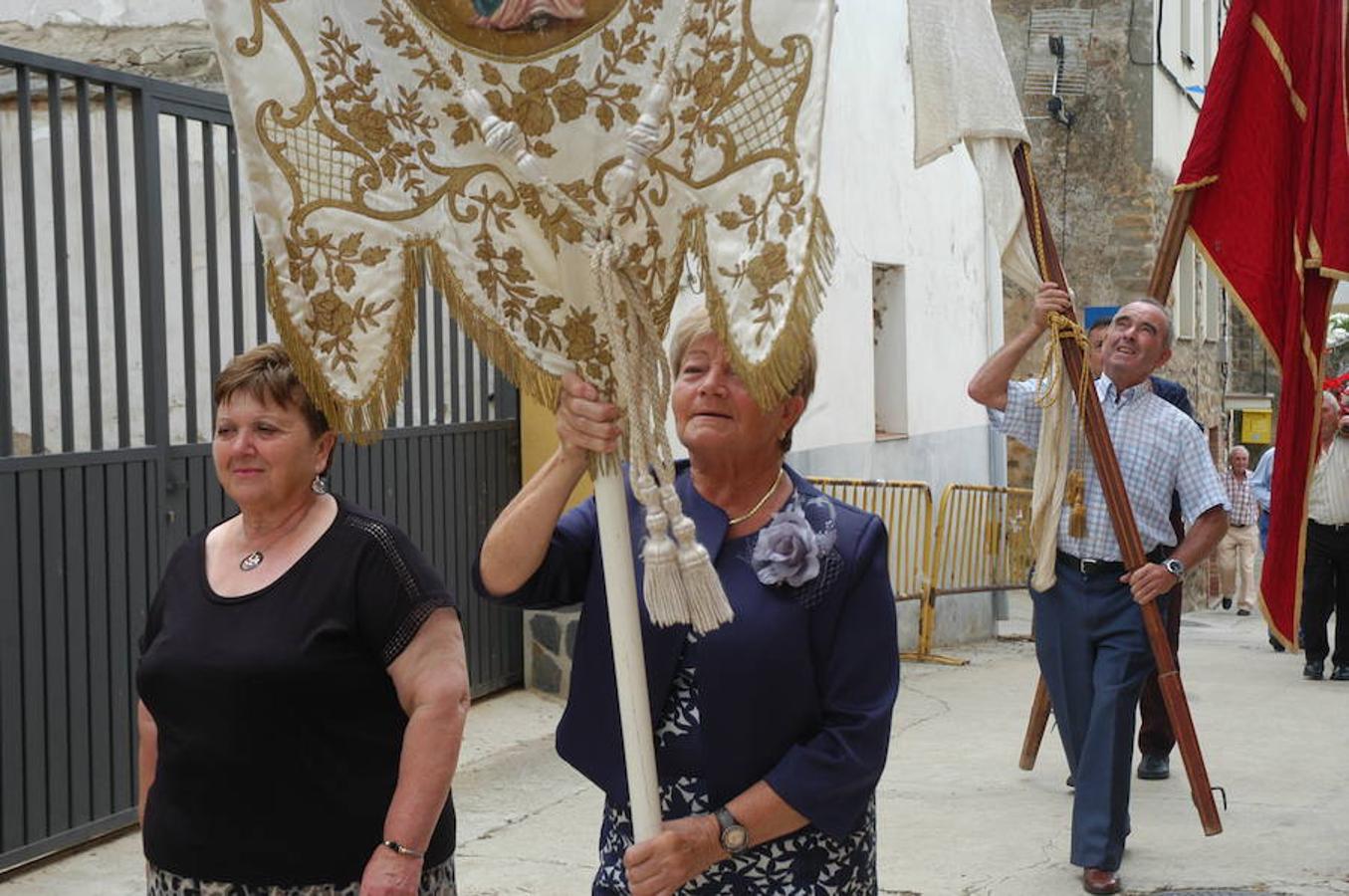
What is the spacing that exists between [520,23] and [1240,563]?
17.2m

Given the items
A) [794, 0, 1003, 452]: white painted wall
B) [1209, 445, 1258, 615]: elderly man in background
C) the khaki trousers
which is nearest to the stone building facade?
[1209, 445, 1258, 615]: elderly man in background

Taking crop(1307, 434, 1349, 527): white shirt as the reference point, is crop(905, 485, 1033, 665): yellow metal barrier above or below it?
below

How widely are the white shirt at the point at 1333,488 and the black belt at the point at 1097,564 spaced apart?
6053 millimetres

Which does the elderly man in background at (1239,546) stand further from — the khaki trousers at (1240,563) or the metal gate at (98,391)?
the metal gate at (98,391)

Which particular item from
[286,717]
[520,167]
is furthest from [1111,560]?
[520,167]

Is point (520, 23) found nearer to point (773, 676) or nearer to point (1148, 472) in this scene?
point (773, 676)

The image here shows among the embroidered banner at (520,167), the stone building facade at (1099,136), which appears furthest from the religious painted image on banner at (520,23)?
the stone building facade at (1099,136)

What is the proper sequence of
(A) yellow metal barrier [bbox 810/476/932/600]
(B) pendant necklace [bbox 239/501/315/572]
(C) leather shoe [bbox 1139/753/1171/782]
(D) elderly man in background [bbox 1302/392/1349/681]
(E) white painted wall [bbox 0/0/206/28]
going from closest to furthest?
(B) pendant necklace [bbox 239/501/315/572], (C) leather shoe [bbox 1139/753/1171/782], (E) white painted wall [bbox 0/0/206/28], (D) elderly man in background [bbox 1302/392/1349/681], (A) yellow metal barrier [bbox 810/476/932/600]

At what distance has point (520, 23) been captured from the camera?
112 inches

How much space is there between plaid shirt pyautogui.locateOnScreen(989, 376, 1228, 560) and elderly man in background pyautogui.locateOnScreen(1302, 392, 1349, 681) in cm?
597

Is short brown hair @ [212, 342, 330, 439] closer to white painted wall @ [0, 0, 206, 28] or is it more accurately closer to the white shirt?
white painted wall @ [0, 0, 206, 28]

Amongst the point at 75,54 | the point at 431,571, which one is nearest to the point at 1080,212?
the point at 75,54

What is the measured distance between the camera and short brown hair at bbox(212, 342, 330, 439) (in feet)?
11.0

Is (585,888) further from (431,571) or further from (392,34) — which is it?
(392,34)
